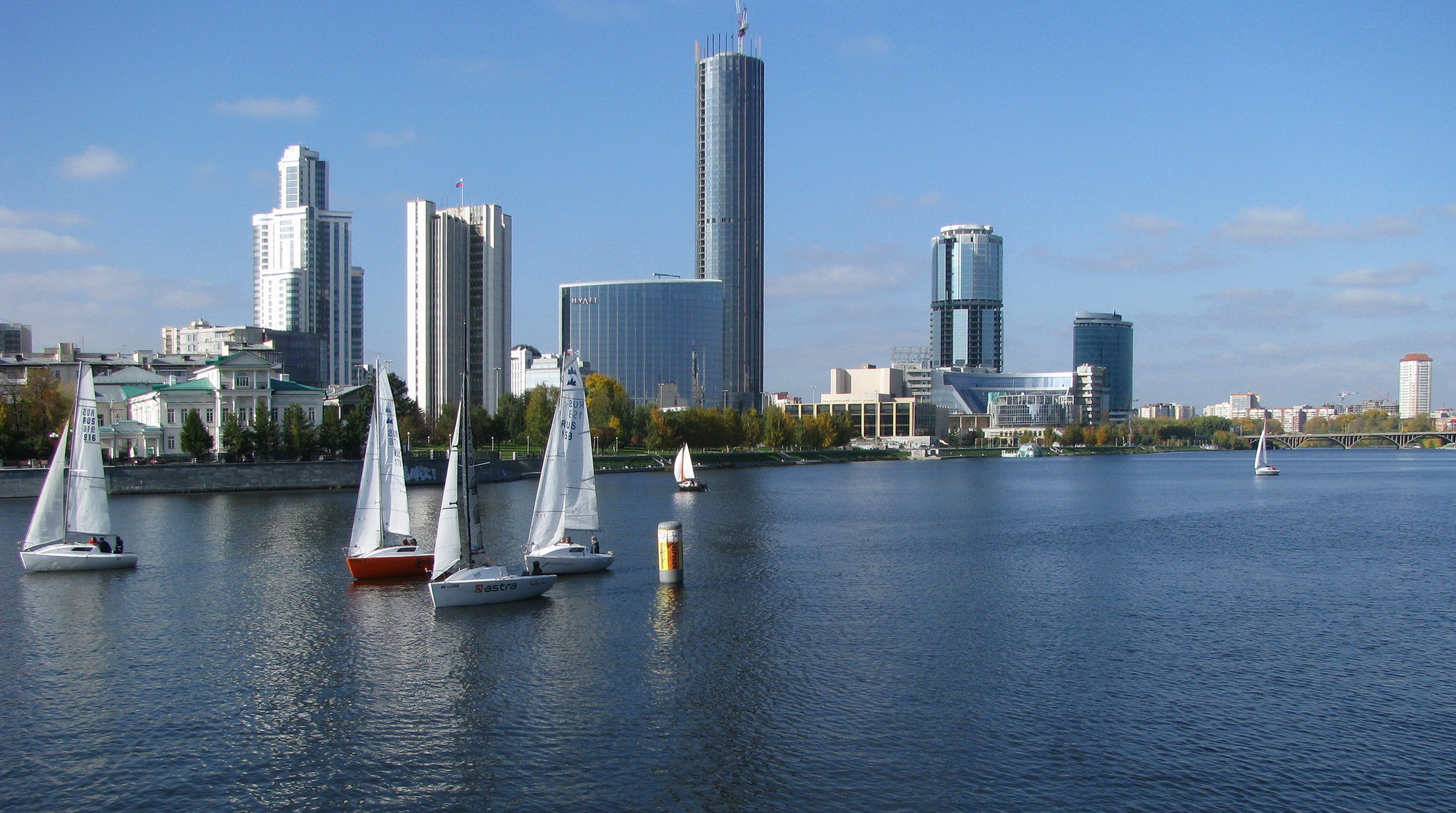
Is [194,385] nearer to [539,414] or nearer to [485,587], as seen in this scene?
[539,414]

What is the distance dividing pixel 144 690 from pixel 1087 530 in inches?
2478

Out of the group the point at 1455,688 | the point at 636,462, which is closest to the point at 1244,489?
the point at 636,462

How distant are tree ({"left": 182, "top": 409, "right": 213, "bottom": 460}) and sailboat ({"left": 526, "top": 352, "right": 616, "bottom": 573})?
7576 centimetres

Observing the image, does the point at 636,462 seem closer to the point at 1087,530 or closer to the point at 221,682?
the point at 1087,530

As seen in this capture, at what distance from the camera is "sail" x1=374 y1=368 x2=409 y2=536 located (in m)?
53.0

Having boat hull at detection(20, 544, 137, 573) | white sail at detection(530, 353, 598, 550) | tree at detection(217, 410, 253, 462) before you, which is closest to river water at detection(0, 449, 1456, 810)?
boat hull at detection(20, 544, 137, 573)

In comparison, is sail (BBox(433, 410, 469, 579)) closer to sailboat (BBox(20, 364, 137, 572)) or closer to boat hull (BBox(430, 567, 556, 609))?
boat hull (BBox(430, 567, 556, 609))

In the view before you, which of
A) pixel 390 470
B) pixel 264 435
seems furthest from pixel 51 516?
pixel 264 435

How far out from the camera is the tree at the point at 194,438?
113 metres

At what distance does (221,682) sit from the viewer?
105ft

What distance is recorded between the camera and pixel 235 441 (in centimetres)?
11388

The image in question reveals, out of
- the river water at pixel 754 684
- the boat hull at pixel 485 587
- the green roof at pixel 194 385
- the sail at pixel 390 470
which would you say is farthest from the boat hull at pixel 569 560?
the green roof at pixel 194 385

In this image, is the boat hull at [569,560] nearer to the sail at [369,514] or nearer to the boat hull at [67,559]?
the sail at [369,514]

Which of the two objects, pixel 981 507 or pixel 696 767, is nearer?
pixel 696 767
